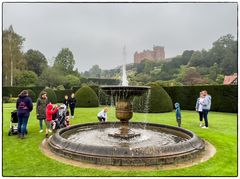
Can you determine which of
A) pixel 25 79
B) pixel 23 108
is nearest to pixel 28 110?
pixel 23 108

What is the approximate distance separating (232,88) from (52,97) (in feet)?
66.7

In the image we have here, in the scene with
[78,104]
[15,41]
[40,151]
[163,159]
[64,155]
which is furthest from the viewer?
[15,41]

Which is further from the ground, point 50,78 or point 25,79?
point 50,78

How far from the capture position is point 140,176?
5.59 m

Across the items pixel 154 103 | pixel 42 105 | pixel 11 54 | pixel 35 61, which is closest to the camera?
pixel 42 105

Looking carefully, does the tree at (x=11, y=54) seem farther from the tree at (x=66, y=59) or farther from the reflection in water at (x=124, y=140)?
the reflection in water at (x=124, y=140)

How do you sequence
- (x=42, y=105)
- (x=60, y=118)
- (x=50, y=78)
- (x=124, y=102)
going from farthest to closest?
(x=50, y=78) < (x=60, y=118) < (x=42, y=105) < (x=124, y=102)

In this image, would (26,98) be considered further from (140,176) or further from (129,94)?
(140,176)

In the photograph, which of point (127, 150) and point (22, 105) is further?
point (22, 105)

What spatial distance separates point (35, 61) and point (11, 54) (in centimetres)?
1391

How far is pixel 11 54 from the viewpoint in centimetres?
4534

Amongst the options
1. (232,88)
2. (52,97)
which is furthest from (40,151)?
(52,97)

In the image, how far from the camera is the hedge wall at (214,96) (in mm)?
20875

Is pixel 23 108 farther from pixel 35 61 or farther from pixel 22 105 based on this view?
pixel 35 61
